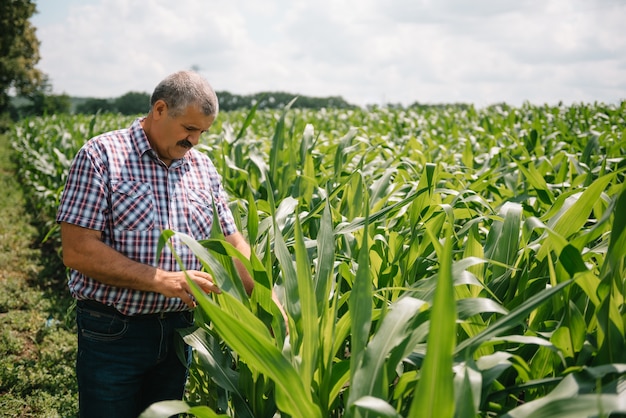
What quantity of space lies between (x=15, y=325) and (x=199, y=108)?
3561 mm

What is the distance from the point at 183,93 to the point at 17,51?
139ft

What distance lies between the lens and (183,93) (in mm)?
1914

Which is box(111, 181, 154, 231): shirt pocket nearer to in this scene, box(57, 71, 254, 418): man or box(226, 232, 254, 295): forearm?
box(57, 71, 254, 418): man

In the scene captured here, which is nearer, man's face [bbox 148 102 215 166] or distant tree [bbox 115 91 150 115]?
man's face [bbox 148 102 215 166]

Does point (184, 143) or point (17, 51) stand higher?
point (17, 51)

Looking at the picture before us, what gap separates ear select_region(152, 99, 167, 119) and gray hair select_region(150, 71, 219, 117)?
2 cm

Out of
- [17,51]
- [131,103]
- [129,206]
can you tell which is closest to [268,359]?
[129,206]

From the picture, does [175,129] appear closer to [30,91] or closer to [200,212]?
[200,212]

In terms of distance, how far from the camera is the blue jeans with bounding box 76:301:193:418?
197 cm

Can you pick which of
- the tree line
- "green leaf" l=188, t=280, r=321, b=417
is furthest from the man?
the tree line

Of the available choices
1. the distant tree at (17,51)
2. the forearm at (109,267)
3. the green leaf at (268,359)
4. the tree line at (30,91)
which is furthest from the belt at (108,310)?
the distant tree at (17,51)

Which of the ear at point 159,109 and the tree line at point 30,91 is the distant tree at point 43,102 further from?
the ear at point 159,109

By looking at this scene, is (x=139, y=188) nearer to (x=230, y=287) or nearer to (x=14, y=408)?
(x=230, y=287)

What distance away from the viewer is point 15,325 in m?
4.47
